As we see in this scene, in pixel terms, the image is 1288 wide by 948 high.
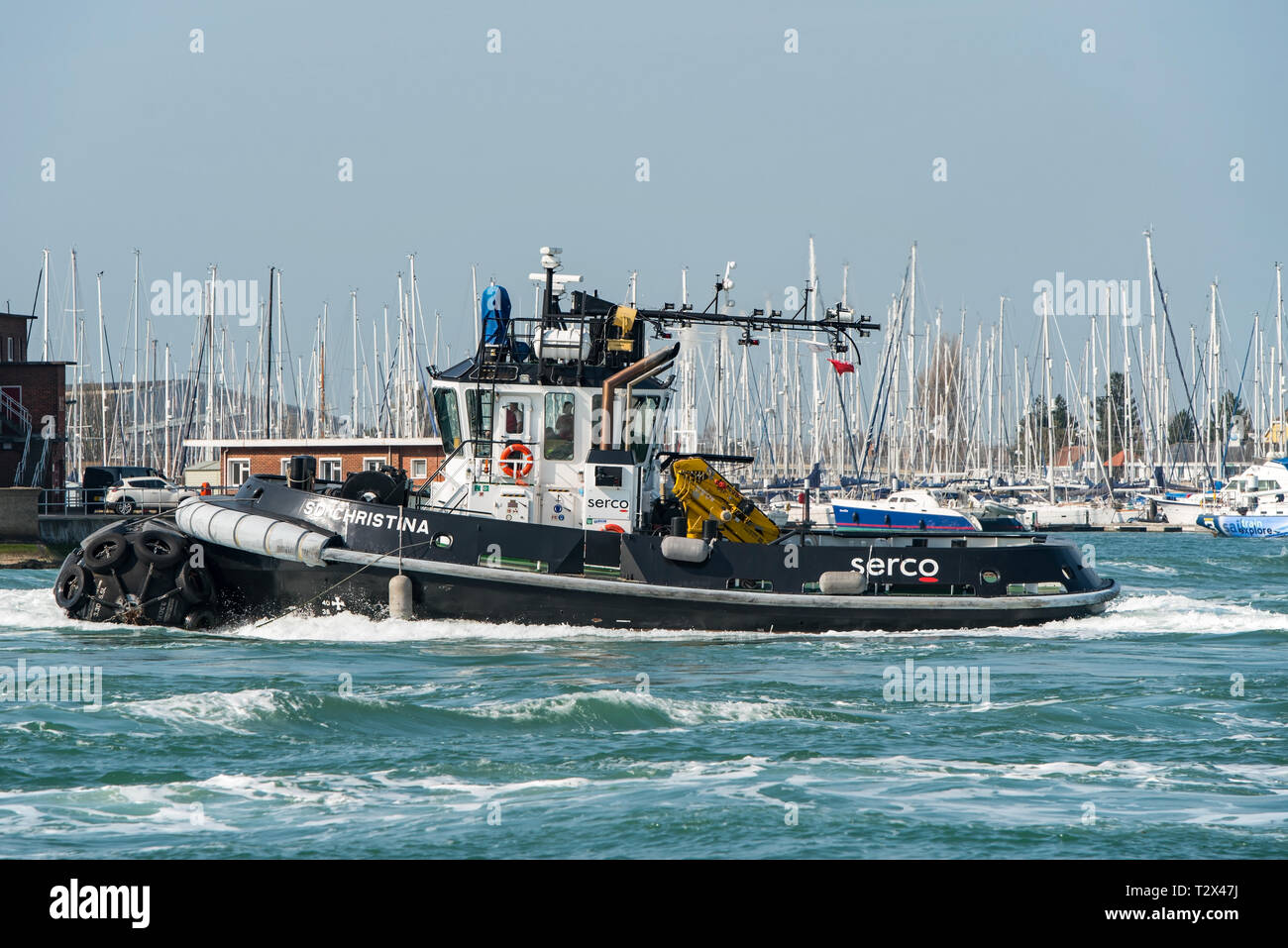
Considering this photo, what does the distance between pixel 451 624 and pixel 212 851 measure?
816 centimetres

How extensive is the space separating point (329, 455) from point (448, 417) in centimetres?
2064

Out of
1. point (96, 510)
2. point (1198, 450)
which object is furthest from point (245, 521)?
point (1198, 450)

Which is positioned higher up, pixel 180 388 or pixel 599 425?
pixel 180 388

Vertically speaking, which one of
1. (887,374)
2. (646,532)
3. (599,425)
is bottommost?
(646,532)

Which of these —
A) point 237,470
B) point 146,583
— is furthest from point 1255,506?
point 146,583

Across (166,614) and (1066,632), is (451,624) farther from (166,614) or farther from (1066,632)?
(1066,632)

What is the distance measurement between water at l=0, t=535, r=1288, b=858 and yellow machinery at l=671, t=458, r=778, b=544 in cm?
154

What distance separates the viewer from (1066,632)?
1741 centimetres

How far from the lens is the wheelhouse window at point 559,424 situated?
16.6 metres

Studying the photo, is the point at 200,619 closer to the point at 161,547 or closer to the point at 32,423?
the point at 161,547

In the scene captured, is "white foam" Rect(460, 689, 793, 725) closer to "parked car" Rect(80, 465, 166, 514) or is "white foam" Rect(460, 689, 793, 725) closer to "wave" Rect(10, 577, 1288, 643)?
"wave" Rect(10, 577, 1288, 643)

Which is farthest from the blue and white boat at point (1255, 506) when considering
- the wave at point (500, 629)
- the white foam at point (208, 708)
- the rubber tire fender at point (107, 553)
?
the white foam at point (208, 708)

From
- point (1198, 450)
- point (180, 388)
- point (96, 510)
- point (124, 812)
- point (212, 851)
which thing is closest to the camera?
point (212, 851)

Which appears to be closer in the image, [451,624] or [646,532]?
[451,624]
